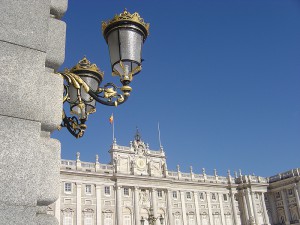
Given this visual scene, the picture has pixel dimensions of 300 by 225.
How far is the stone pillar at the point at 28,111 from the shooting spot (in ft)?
10.2

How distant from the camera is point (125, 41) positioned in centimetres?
469

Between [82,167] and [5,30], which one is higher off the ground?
[82,167]

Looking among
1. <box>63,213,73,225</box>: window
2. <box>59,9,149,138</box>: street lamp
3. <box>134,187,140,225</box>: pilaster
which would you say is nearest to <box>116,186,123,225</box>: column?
<box>134,187,140,225</box>: pilaster

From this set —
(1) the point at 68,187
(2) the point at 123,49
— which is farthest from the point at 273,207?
(2) the point at 123,49

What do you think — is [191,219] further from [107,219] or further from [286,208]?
[286,208]

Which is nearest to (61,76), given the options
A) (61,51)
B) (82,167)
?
(61,51)

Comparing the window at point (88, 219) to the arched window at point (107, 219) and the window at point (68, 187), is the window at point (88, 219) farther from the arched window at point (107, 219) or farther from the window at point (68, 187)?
the window at point (68, 187)

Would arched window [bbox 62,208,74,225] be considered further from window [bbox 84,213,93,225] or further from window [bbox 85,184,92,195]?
window [bbox 85,184,92,195]

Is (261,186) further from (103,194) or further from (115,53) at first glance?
(115,53)

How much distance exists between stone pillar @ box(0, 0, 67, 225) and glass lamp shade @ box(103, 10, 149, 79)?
0.96 m

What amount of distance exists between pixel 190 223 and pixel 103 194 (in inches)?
572

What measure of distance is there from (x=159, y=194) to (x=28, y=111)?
155ft

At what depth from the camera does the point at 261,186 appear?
58812 mm

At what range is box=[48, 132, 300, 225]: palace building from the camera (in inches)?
1681
